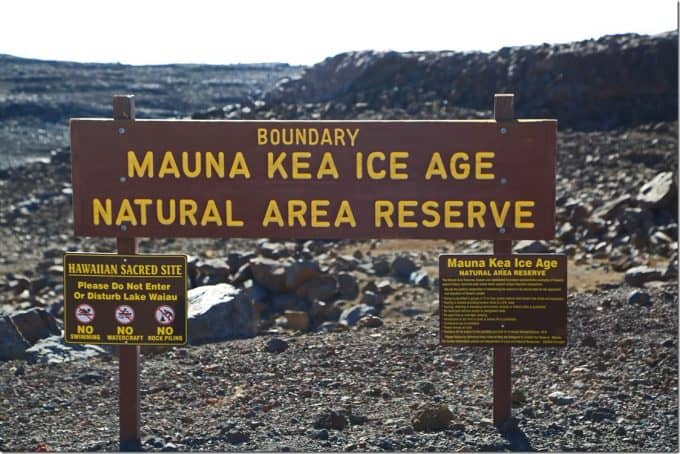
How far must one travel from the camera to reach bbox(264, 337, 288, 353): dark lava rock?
10.3m

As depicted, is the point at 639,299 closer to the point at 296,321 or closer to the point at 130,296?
the point at 296,321

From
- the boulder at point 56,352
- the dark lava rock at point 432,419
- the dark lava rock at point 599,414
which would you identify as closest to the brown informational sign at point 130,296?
the dark lava rock at point 432,419

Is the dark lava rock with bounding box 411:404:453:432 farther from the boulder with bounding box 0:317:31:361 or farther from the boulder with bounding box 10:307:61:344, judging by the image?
the boulder with bounding box 10:307:61:344

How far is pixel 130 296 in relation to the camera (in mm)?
7730

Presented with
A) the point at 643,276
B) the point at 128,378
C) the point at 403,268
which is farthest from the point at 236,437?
the point at 403,268

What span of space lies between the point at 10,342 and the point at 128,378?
3.64 metres

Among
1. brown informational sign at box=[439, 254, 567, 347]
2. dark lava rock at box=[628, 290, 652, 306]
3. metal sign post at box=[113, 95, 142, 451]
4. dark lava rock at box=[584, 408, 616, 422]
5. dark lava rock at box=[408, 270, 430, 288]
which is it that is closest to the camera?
brown informational sign at box=[439, 254, 567, 347]

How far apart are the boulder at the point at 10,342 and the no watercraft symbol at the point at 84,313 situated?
3412 mm

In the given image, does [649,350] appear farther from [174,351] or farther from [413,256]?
[413,256]

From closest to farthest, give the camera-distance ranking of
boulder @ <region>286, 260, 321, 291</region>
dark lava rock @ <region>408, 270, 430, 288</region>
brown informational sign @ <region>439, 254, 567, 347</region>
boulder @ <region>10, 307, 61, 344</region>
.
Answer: brown informational sign @ <region>439, 254, 567, 347</region>, boulder @ <region>10, 307, 61, 344</region>, boulder @ <region>286, 260, 321, 291</region>, dark lava rock @ <region>408, 270, 430, 288</region>

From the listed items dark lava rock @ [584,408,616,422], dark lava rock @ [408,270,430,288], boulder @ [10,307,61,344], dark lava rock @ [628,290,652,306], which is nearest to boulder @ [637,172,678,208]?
dark lava rock @ [408,270,430,288]

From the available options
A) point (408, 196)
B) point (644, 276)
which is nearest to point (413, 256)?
point (644, 276)

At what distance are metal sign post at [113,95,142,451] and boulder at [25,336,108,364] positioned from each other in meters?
3.13

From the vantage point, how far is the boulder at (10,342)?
35.8ft
